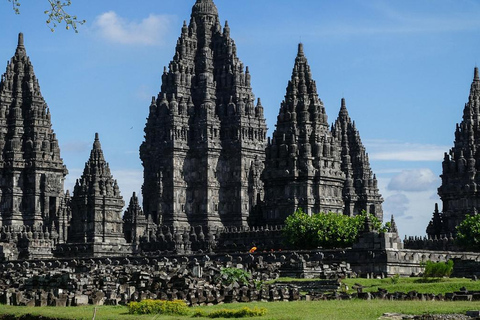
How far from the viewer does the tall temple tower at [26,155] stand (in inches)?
5920

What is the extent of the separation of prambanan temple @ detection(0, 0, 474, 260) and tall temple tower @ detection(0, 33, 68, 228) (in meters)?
0.13

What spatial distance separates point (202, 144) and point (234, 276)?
283ft

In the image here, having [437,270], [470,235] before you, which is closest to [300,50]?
[470,235]

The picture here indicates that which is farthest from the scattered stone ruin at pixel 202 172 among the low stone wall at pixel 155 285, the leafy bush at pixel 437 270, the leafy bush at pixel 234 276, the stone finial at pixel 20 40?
the leafy bush at pixel 437 270

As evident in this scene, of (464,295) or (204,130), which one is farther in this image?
(204,130)

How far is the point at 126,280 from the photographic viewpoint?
69.9m

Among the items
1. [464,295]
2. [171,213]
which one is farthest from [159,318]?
[171,213]

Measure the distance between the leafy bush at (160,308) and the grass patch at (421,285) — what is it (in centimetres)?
1522

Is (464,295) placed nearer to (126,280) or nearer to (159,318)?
(159,318)

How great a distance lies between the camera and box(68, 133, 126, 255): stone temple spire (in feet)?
454

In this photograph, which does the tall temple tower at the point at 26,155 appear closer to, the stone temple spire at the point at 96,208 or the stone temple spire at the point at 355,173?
the stone temple spire at the point at 96,208

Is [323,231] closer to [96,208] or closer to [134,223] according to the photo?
[96,208]

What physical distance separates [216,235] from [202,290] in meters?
76.9

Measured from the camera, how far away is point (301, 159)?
436ft
